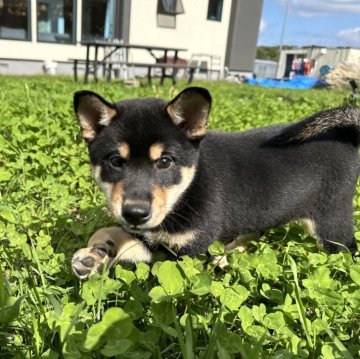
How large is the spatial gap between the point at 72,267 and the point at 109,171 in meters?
0.59

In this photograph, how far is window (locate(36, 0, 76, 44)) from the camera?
16.7 meters

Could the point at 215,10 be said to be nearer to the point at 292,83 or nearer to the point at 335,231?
the point at 292,83

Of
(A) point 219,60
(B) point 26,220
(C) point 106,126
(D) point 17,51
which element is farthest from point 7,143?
(A) point 219,60

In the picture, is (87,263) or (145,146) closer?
(87,263)

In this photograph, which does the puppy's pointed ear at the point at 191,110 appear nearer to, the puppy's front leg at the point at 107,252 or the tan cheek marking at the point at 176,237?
the tan cheek marking at the point at 176,237

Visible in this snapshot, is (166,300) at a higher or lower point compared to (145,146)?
lower

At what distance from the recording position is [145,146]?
250 centimetres

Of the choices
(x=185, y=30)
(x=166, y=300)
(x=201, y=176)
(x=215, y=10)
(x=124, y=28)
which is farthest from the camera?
(x=215, y=10)

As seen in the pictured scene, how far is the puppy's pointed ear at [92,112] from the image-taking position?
2590 mm

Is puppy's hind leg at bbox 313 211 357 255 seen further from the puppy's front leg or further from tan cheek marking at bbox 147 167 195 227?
the puppy's front leg

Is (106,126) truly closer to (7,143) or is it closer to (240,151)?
(240,151)

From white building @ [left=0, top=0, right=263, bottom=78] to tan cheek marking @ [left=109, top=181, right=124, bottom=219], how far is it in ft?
43.2

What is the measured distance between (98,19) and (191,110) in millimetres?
16999

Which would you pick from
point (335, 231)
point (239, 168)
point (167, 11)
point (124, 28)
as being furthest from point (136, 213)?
point (167, 11)
